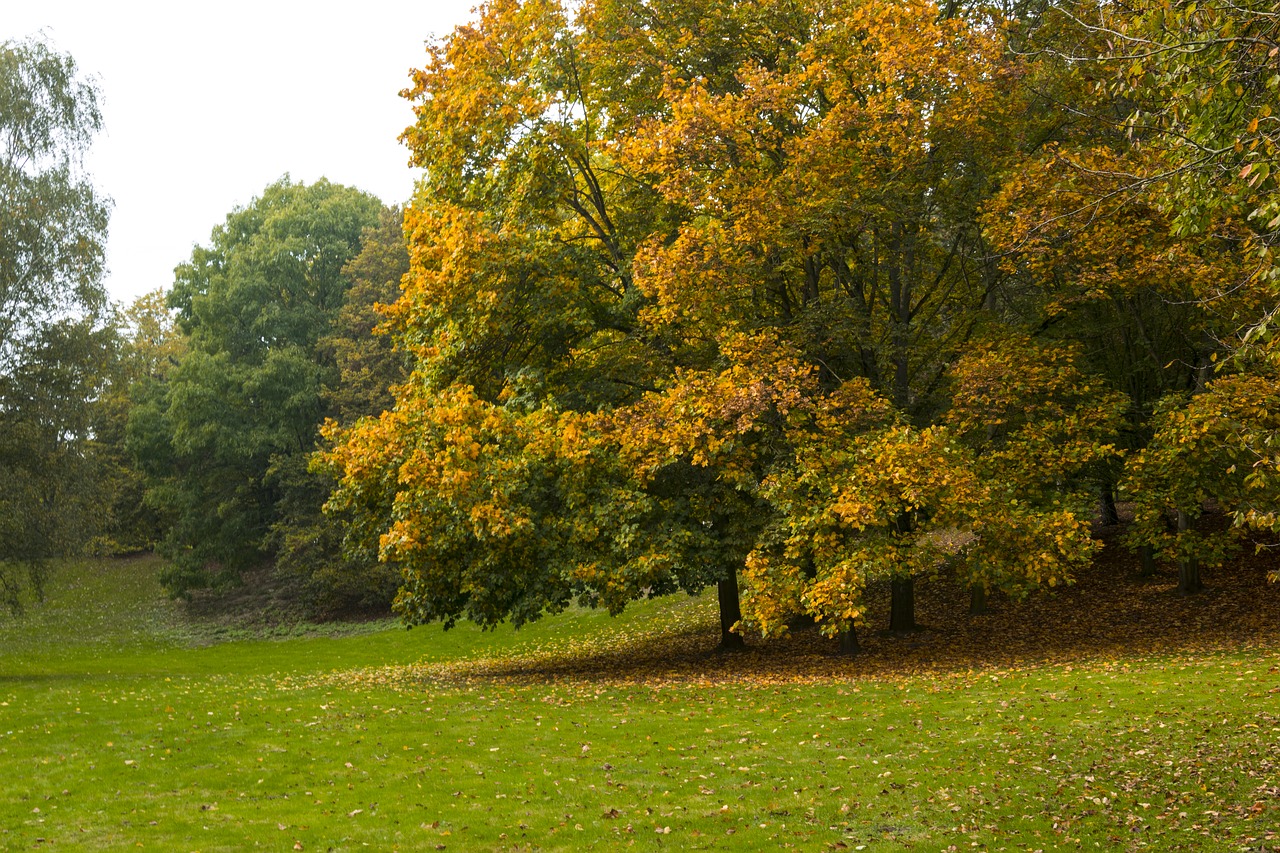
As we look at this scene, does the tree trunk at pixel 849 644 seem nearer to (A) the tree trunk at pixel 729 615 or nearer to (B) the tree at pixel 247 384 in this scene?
(A) the tree trunk at pixel 729 615

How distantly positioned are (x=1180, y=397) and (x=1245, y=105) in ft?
39.6

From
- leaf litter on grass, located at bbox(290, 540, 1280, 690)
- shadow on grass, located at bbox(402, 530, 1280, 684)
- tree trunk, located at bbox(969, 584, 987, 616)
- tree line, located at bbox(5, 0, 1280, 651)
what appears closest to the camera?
tree line, located at bbox(5, 0, 1280, 651)

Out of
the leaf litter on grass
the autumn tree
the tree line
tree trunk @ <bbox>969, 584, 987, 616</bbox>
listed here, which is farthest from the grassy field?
the autumn tree

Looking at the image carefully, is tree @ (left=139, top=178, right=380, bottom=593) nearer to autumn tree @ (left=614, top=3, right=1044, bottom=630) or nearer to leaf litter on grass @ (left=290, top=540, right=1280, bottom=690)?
leaf litter on grass @ (left=290, top=540, right=1280, bottom=690)

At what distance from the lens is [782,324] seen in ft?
73.4

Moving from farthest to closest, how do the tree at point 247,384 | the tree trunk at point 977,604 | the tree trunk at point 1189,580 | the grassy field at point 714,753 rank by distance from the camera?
the tree at point 247,384, the tree trunk at point 977,604, the tree trunk at point 1189,580, the grassy field at point 714,753

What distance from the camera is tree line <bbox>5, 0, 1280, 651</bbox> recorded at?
60.6ft

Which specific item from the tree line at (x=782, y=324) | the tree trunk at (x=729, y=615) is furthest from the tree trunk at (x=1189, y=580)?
the tree trunk at (x=729, y=615)

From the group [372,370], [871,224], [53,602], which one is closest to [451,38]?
[871,224]

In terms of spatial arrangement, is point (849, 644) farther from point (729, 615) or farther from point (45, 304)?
point (45, 304)

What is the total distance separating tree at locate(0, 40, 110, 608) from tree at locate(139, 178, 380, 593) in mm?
17539

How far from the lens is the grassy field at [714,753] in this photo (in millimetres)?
10125

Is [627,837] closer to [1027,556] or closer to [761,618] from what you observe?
[761,618]

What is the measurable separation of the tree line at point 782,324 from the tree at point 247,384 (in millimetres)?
24814
